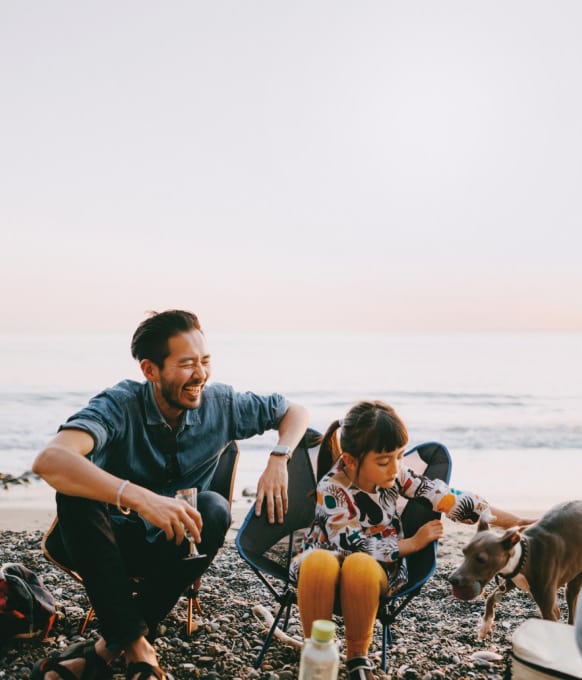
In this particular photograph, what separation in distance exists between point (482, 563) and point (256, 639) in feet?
3.78

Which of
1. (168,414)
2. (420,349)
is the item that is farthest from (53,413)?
(420,349)

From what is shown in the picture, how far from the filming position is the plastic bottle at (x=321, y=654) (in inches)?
74.5

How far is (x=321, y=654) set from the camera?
1.90 metres

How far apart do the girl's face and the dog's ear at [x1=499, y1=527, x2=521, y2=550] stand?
20.7 inches

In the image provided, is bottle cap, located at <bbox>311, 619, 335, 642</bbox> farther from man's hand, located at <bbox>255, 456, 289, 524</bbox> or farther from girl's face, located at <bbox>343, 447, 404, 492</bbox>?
man's hand, located at <bbox>255, 456, 289, 524</bbox>

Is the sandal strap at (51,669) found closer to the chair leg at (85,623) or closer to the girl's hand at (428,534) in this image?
the chair leg at (85,623)

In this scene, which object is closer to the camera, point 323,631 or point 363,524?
point 323,631

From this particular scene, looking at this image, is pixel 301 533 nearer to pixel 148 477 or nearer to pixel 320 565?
pixel 320 565

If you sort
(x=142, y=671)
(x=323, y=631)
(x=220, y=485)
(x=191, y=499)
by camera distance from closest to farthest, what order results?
(x=323, y=631) < (x=142, y=671) < (x=191, y=499) < (x=220, y=485)

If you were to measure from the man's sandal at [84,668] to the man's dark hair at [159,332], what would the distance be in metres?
1.17

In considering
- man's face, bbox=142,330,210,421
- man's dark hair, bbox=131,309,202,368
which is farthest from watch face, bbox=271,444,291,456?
man's dark hair, bbox=131,309,202,368

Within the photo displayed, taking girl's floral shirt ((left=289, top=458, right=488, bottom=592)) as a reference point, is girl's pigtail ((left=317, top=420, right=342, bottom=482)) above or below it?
above

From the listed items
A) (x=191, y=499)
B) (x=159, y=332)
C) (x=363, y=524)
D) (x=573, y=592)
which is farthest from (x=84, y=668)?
(x=573, y=592)

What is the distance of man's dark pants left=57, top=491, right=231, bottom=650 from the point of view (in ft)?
7.99
